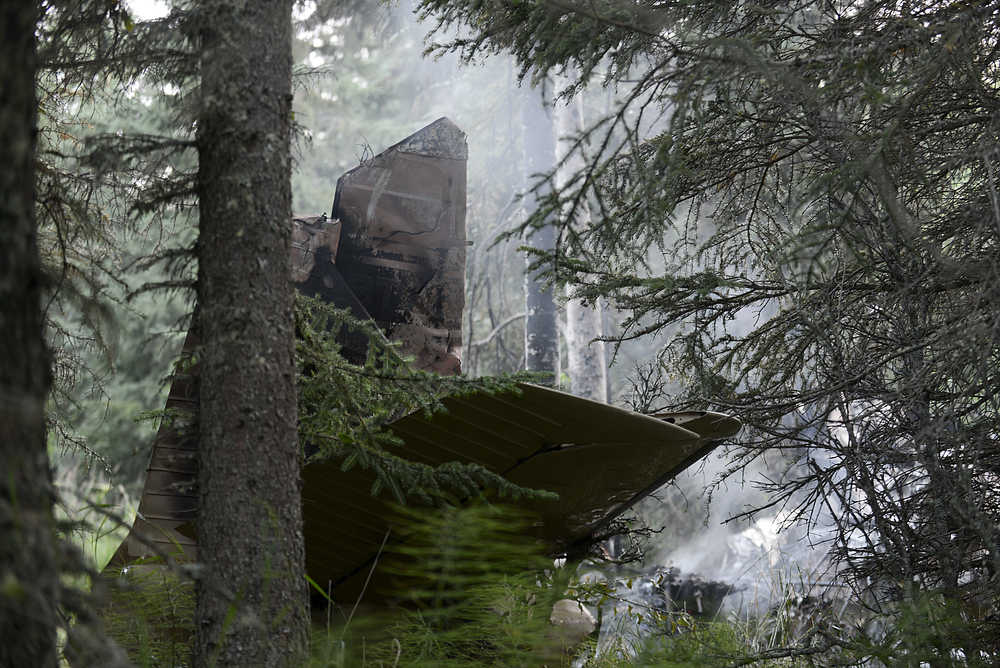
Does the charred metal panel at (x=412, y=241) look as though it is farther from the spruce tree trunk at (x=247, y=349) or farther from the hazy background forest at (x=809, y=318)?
the spruce tree trunk at (x=247, y=349)

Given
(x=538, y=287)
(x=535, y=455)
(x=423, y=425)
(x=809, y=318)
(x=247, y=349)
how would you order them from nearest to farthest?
(x=247, y=349) → (x=423, y=425) → (x=535, y=455) → (x=809, y=318) → (x=538, y=287)

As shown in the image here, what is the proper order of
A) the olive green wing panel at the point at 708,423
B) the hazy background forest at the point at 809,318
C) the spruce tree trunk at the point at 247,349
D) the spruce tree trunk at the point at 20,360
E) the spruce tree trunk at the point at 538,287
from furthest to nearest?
the spruce tree trunk at the point at 538,287, the hazy background forest at the point at 809,318, the olive green wing panel at the point at 708,423, the spruce tree trunk at the point at 247,349, the spruce tree trunk at the point at 20,360

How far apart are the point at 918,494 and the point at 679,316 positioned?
1579 millimetres

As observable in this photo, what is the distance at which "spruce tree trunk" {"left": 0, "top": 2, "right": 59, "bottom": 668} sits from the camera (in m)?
1.14

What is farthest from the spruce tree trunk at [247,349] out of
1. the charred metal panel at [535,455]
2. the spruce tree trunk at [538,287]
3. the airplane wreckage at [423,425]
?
the spruce tree trunk at [538,287]

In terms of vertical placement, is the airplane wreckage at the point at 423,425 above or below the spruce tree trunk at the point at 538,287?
below

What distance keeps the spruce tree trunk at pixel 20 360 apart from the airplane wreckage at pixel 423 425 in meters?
0.16

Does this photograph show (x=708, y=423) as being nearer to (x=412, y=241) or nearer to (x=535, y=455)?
(x=535, y=455)

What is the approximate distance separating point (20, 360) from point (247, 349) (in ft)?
2.33

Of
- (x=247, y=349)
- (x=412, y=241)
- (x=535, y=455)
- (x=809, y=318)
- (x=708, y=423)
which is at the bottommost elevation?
(x=535, y=455)

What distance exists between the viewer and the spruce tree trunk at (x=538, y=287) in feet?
38.8

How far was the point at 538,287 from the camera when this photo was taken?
1227 centimetres

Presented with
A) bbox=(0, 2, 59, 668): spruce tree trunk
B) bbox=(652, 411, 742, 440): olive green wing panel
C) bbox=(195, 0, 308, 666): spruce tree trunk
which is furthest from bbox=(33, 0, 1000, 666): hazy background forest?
bbox=(652, 411, 742, 440): olive green wing panel

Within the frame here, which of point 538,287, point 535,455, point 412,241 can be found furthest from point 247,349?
point 538,287
